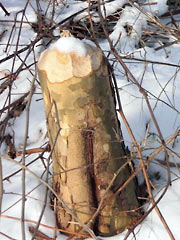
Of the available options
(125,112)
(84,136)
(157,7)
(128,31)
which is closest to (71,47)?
(84,136)

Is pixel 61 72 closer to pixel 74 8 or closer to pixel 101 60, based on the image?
pixel 101 60

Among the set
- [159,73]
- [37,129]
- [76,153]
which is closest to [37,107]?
[37,129]

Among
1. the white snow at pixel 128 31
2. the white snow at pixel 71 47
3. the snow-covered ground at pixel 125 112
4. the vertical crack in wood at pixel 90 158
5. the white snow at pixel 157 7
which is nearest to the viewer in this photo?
Result: the white snow at pixel 71 47

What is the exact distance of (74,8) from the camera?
3137 millimetres

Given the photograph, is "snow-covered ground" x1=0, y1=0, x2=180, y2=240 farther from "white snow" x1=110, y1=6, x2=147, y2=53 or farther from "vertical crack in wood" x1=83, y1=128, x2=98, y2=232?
"vertical crack in wood" x1=83, y1=128, x2=98, y2=232

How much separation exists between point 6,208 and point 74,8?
77.0 inches

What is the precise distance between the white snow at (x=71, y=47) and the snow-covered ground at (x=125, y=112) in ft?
0.04

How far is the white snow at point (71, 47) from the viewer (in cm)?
136

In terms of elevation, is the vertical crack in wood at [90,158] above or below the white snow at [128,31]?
below

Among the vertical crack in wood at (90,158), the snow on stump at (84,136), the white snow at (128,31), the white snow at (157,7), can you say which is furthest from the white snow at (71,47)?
the white snow at (157,7)

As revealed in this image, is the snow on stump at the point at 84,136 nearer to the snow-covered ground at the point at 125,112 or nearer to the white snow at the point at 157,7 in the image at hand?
the snow-covered ground at the point at 125,112

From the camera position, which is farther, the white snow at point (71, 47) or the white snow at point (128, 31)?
the white snow at point (128, 31)

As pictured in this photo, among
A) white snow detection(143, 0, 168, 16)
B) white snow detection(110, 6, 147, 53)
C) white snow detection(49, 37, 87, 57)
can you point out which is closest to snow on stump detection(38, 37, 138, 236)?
white snow detection(49, 37, 87, 57)

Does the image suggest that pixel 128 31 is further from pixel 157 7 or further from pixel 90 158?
pixel 90 158
